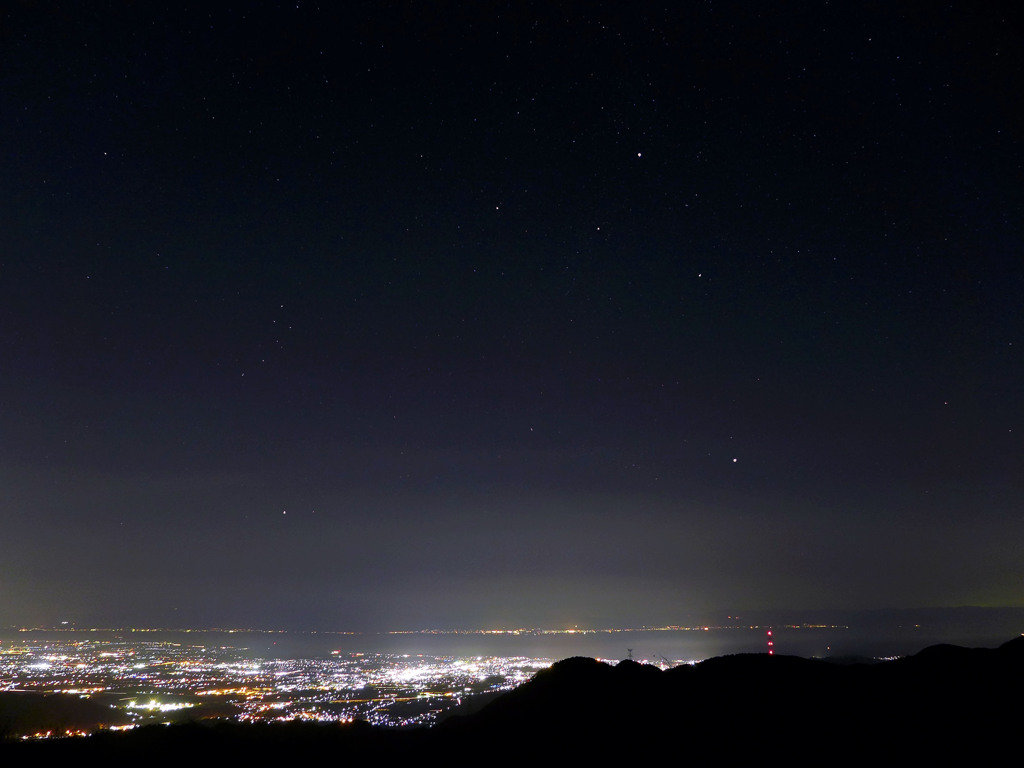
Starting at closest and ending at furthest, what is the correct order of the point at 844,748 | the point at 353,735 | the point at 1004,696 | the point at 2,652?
the point at 844,748
the point at 1004,696
the point at 353,735
the point at 2,652

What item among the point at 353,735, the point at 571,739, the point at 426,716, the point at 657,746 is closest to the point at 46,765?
the point at 353,735

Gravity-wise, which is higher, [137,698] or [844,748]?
[844,748]

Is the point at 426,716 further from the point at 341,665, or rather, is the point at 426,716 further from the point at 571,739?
the point at 341,665

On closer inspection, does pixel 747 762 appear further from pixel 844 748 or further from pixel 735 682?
pixel 735 682

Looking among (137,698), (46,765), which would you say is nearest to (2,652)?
(137,698)

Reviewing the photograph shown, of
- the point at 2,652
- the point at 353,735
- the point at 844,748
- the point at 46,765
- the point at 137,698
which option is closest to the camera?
the point at 844,748

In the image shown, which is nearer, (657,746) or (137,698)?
(657,746)

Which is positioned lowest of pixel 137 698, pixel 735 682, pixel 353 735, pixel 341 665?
pixel 341 665
